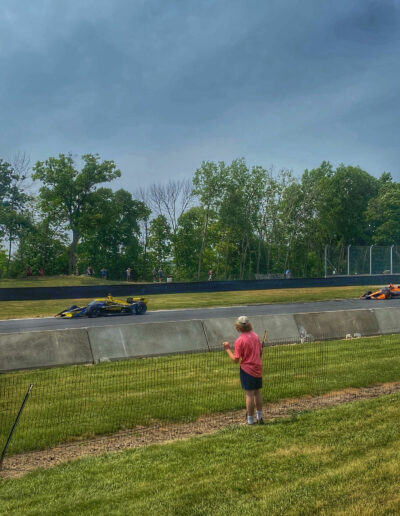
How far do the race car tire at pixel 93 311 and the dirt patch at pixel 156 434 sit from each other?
51.7 feet

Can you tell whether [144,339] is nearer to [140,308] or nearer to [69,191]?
[140,308]

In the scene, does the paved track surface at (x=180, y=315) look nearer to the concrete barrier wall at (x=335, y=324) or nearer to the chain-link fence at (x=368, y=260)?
the concrete barrier wall at (x=335, y=324)

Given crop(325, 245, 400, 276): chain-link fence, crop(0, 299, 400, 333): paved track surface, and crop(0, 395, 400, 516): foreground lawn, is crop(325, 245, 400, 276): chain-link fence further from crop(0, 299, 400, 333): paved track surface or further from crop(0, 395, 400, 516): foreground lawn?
crop(0, 395, 400, 516): foreground lawn

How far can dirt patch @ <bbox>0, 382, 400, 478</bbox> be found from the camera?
6.75 metres

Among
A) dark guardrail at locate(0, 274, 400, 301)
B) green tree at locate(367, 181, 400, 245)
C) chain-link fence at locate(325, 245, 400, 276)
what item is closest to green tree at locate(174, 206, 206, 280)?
green tree at locate(367, 181, 400, 245)

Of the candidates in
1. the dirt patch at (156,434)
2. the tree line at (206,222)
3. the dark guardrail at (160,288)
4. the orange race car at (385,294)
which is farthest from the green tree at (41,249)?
the dirt patch at (156,434)

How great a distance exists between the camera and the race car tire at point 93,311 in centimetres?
2377

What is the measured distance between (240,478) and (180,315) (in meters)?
18.8

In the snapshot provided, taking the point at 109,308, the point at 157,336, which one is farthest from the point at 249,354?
the point at 109,308

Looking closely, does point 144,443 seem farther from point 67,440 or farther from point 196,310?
point 196,310

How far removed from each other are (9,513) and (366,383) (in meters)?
7.73

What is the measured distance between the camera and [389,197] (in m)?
80.8

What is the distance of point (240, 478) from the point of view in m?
5.42

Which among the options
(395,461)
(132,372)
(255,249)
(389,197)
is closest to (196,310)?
(132,372)
